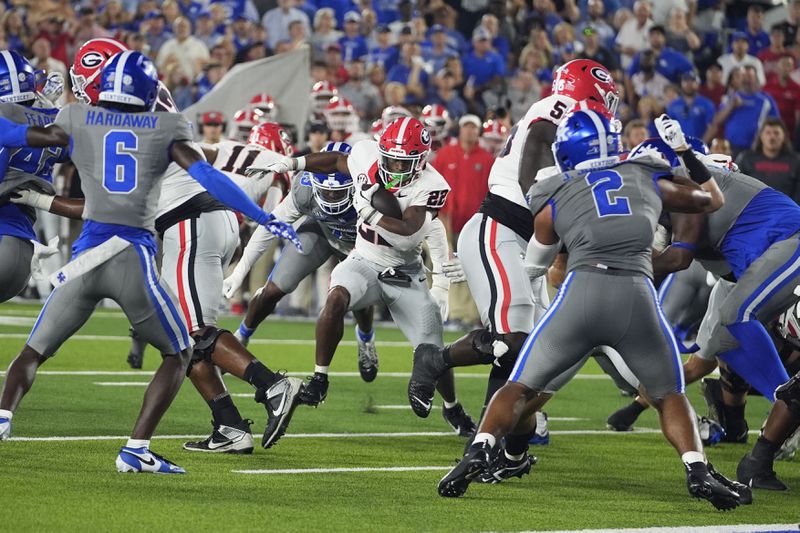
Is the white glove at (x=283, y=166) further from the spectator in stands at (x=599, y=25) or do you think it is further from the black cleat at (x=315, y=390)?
the spectator in stands at (x=599, y=25)

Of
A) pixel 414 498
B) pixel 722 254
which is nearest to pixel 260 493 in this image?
pixel 414 498

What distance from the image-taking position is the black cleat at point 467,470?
5461mm

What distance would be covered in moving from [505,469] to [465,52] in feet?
40.1

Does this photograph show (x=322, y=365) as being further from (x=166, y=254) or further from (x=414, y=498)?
(x=414, y=498)

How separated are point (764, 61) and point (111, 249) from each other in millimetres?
12401

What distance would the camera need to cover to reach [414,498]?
5723mm

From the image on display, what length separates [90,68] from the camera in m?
7.01

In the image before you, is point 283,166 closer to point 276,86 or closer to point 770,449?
point 770,449

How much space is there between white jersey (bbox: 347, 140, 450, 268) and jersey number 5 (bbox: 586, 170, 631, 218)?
2.24 metres

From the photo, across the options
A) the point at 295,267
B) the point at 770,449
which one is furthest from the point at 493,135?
the point at 770,449

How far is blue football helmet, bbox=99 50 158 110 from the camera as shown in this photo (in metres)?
5.91

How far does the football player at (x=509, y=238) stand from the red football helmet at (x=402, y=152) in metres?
0.66

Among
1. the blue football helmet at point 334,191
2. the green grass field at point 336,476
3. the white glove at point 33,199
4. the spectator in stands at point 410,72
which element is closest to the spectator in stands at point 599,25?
the spectator in stands at point 410,72

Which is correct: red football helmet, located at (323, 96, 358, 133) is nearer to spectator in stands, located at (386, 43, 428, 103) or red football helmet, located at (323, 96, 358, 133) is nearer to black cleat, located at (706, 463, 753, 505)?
spectator in stands, located at (386, 43, 428, 103)
